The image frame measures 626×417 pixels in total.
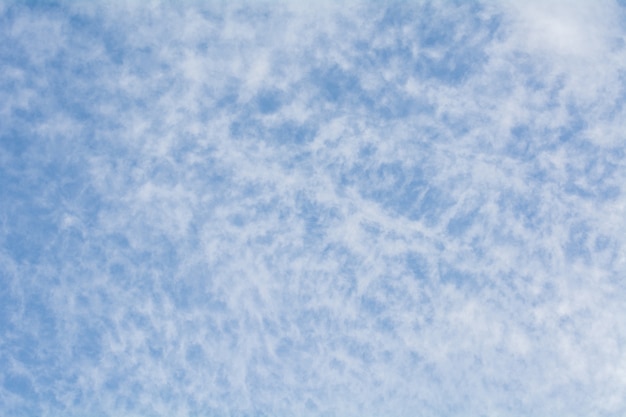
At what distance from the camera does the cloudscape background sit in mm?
38531

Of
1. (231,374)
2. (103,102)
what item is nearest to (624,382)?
(231,374)

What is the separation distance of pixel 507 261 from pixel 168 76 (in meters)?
21.8

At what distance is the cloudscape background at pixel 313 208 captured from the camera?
38.5 m

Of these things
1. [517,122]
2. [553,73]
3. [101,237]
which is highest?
[553,73]

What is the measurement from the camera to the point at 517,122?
39.5 metres

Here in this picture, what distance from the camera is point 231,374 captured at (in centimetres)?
3872

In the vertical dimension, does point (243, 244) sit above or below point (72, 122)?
below

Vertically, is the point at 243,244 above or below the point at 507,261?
below

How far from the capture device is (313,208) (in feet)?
130

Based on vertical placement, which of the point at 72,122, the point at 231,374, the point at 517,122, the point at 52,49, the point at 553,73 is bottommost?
the point at 231,374

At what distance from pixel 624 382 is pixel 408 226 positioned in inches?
568

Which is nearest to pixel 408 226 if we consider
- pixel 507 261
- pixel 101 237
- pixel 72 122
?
pixel 507 261

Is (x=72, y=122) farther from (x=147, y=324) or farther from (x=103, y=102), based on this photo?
(x=147, y=324)

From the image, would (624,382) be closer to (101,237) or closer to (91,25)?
(101,237)
